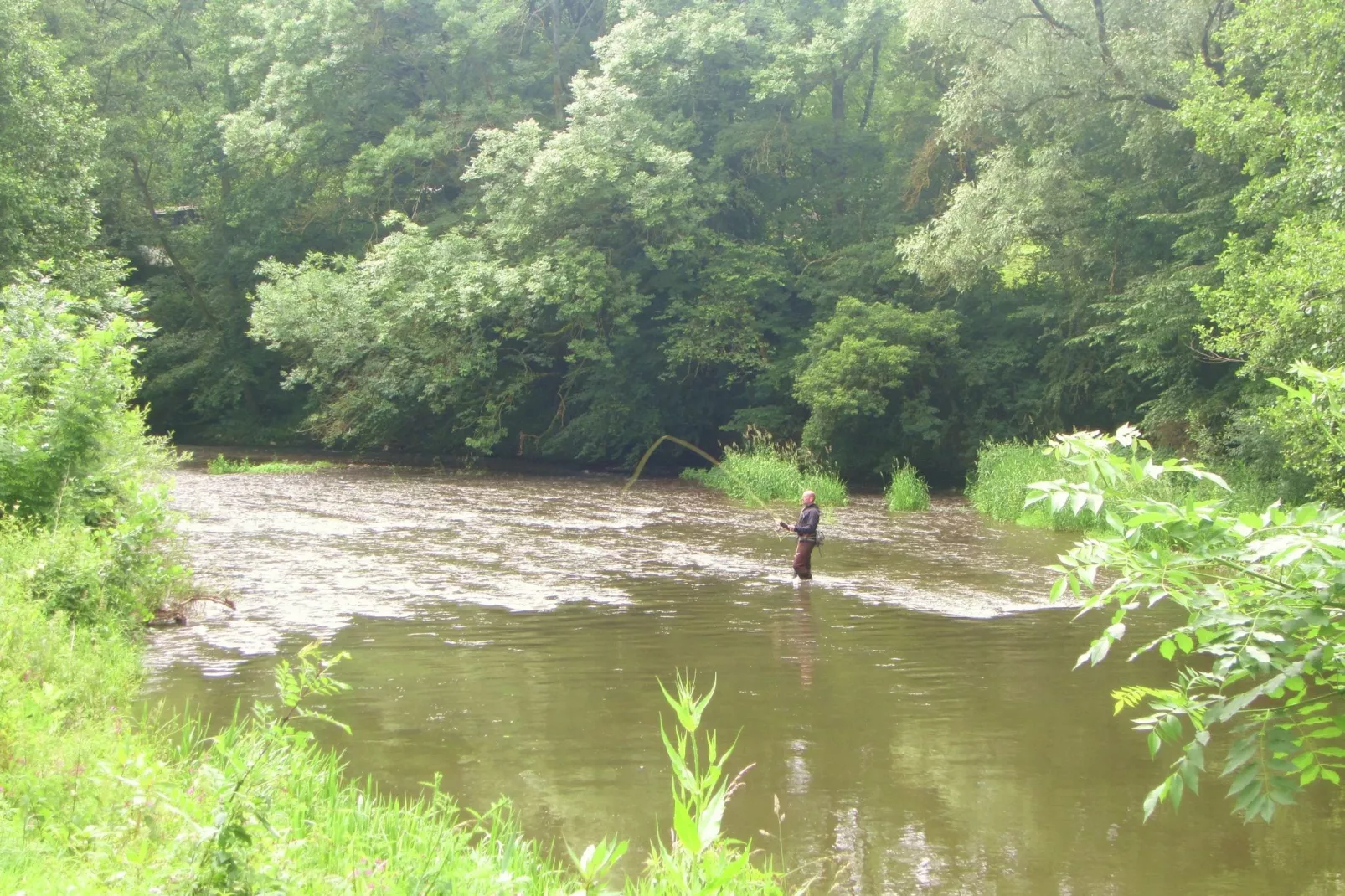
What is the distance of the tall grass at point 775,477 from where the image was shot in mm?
24859

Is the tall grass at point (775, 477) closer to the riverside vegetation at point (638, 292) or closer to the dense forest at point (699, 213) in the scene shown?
the riverside vegetation at point (638, 292)

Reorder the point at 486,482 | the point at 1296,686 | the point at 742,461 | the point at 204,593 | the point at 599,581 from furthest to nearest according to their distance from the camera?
the point at 486,482 < the point at 742,461 < the point at 599,581 < the point at 204,593 < the point at 1296,686

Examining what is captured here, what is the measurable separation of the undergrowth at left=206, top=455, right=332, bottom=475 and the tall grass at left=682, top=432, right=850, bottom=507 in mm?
10610

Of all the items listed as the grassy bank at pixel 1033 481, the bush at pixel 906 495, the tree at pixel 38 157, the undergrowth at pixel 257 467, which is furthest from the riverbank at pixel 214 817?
the undergrowth at pixel 257 467

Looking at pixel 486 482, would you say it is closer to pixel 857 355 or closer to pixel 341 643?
pixel 857 355

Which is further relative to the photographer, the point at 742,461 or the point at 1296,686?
the point at 742,461

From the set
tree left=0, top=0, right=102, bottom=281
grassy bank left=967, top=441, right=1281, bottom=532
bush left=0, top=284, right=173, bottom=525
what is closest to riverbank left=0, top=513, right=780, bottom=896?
bush left=0, top=284, right=173, bottom=525

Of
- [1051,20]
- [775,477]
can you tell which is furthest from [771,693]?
[1051,20]

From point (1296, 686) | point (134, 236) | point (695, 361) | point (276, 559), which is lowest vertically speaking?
point (276, 559)

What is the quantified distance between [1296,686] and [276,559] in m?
14.1

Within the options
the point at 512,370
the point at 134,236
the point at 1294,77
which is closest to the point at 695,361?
the point at 512,370

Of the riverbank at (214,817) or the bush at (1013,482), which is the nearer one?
the riverbank at (214,817)

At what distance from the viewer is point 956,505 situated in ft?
84.4

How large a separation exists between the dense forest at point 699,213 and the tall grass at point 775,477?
0.98m
